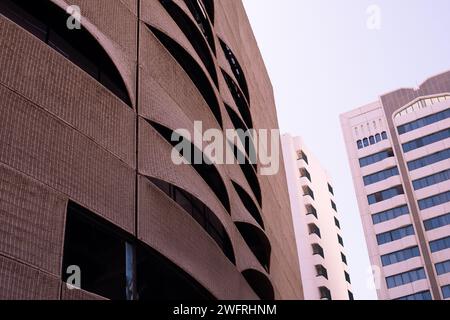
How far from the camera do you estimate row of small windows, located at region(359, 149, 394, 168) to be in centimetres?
7275

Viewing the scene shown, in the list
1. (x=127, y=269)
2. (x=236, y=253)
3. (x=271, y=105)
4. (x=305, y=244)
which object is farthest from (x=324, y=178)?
(x=127, y=269)

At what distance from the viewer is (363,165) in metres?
73.5

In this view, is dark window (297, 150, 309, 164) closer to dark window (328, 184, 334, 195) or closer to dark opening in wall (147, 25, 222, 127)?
dark window (328, 184, 334, 195)

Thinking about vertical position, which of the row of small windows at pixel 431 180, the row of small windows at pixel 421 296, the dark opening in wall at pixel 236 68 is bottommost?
the row of small windows at pixel 421 296

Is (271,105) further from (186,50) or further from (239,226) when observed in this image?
(186,50)

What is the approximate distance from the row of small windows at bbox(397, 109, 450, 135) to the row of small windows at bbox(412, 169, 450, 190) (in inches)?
245

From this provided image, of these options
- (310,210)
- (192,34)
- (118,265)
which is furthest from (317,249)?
(118,265)

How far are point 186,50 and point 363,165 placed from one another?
5671 cm

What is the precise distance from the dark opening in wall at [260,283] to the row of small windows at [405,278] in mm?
43506

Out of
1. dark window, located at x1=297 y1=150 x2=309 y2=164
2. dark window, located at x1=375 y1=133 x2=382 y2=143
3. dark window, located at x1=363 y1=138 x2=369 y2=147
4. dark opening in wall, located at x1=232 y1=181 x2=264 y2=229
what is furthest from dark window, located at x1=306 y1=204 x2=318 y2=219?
dark opening in wall, located at x1=232 y1=181 x2=264 y2=229

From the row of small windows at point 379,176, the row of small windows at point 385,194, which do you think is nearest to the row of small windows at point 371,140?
the row of small windows at point 379,176

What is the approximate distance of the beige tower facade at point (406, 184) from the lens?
6394cm

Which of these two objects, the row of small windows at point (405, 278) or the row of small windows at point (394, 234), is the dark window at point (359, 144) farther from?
the row of small windows at point (405, 278)

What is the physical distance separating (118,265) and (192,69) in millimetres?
8041
